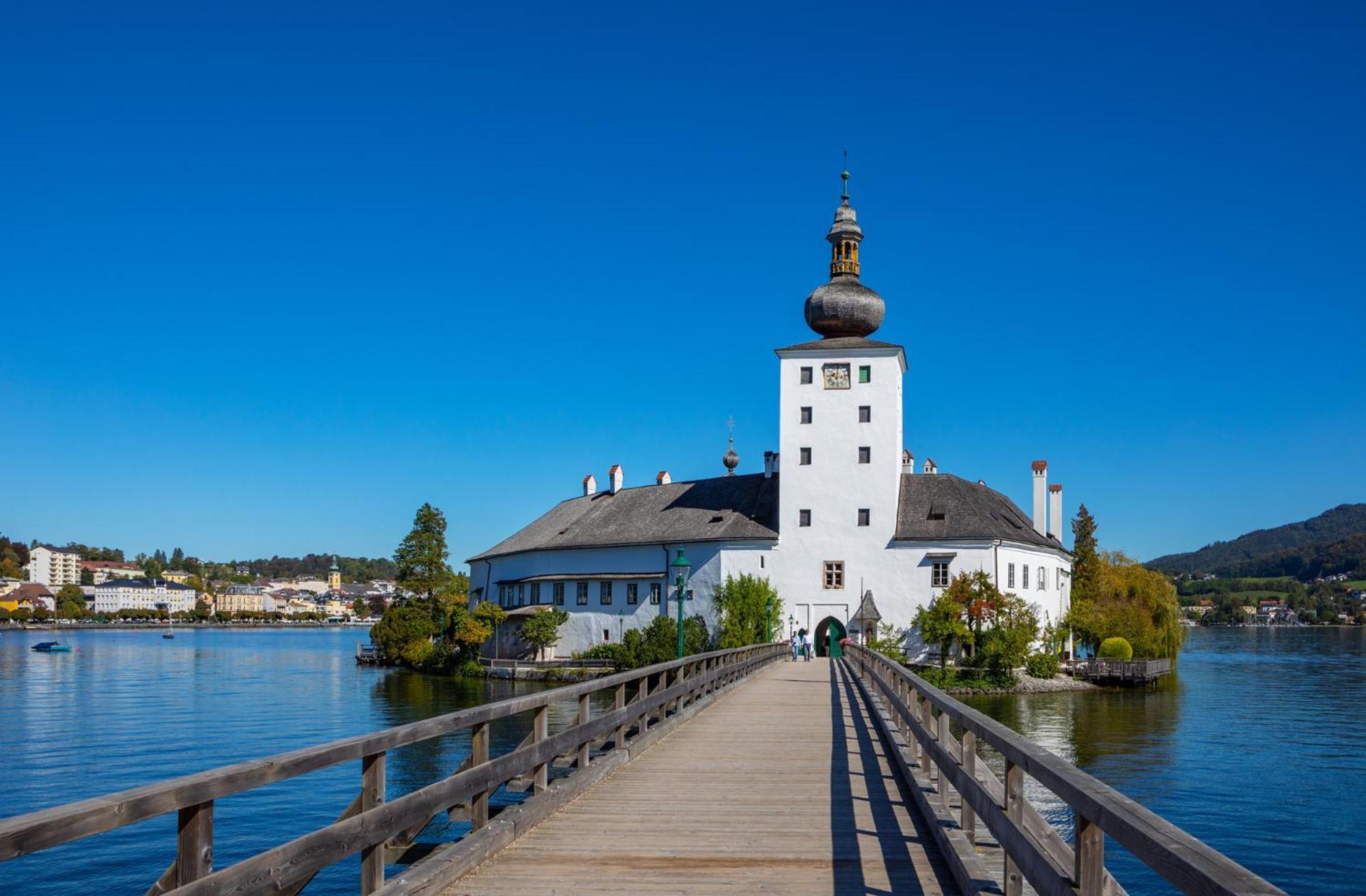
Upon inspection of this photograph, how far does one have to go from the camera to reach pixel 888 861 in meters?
7.77

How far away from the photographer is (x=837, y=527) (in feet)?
189

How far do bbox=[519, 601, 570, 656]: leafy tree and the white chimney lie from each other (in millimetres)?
27552

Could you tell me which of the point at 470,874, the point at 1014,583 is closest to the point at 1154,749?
the point at 1014,583

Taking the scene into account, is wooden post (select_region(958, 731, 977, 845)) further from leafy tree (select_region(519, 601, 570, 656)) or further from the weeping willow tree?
the weeping willow tree

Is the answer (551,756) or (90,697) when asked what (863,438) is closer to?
(90,697)

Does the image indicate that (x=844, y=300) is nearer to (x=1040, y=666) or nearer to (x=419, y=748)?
(x=1040, y=666)

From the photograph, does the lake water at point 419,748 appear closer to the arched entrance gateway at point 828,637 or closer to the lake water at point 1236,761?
the lake water at point 1236,761

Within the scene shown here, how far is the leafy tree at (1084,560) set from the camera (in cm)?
6862

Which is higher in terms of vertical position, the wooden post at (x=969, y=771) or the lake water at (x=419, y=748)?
the wooden post at (x=969, y=771)

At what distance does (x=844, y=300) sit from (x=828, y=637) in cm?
1670

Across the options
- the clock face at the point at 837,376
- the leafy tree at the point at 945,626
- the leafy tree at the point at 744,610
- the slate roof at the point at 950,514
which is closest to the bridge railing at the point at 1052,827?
the leafy tree at the point at 945,626

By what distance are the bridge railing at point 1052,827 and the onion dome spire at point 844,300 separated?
51.0 metres

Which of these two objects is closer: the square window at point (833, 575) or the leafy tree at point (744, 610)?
the leafy tree at point (744, 610)

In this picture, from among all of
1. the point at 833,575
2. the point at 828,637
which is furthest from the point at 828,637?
the point at 833,575
